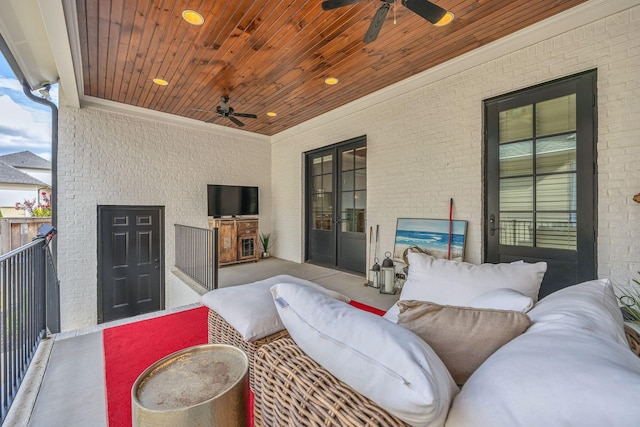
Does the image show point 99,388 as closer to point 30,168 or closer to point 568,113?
point 568,113

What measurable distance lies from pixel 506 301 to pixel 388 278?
264 cm

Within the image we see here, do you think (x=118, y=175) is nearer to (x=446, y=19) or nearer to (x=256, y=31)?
(x=256, y=31)

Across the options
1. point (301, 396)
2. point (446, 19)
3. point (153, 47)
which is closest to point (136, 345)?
point (301, 396)

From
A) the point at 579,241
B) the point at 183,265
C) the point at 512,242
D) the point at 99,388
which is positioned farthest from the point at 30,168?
the point at 579,241

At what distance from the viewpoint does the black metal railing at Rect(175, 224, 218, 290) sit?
3453 mm

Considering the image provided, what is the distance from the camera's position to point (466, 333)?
33.7 inches

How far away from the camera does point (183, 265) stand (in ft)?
15.9

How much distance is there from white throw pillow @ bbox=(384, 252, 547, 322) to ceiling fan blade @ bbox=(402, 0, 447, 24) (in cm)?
185

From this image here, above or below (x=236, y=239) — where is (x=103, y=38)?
above

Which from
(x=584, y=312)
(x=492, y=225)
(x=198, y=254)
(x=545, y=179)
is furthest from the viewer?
(x=198, y=254)

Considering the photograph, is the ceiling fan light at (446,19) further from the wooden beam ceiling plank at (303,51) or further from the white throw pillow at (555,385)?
the white throw pillow at (555,385)

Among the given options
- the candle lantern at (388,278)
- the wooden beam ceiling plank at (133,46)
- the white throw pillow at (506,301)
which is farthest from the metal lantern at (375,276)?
the wooden beam ceiling plank at (133,46)

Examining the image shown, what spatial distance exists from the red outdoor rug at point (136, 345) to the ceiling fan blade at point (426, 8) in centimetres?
314

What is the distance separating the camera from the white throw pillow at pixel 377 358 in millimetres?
583
